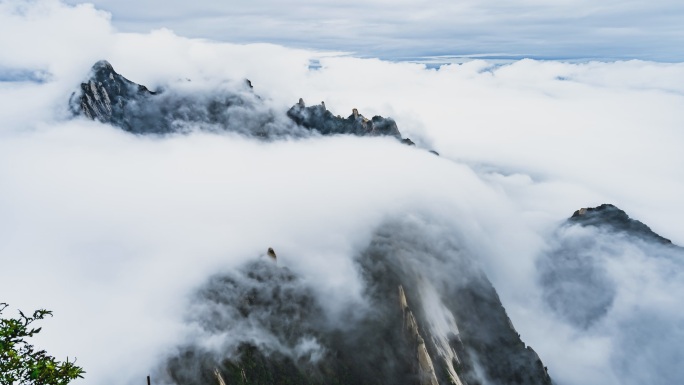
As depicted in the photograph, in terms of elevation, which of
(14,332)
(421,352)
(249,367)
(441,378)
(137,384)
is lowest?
(441,378)

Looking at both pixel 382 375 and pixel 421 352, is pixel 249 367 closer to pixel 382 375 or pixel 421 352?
pixel 382 375

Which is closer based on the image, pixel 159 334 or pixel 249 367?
pixel 249 367

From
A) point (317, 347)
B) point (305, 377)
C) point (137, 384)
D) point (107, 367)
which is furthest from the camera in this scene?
point (317, 347)

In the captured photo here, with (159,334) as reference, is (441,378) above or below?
below

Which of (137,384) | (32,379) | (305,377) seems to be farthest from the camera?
(305,377)

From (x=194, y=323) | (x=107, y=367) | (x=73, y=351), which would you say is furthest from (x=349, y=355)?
(x=73, y=351)

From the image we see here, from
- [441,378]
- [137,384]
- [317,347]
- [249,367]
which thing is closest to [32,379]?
[137,384]

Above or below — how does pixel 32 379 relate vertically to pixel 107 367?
above

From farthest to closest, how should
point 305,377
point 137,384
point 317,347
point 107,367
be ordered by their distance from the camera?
point 317,347
point 305,377
point 107,367
point 137,384

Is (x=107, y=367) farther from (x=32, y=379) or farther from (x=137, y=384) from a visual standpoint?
(x=32, y=379)
